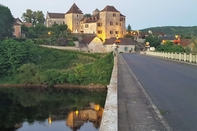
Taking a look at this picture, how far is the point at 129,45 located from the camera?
307 ft

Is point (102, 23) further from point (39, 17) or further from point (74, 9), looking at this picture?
point (39, 17)

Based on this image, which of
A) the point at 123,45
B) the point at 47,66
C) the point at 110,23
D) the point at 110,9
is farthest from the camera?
the point at 110,9

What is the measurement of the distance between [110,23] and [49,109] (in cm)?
7376

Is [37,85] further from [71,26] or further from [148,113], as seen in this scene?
[71,26]

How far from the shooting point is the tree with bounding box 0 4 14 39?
240ft

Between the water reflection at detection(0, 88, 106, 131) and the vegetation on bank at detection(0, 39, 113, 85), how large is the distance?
4.25 metres

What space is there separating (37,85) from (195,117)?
49081mm

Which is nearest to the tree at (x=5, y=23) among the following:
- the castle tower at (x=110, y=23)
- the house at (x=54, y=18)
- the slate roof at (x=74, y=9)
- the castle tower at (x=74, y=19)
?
the castle tower at (x=110, y=23)

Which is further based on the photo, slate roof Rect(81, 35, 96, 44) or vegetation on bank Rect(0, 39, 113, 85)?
slate roof Rect(81, 35, 96, 44)

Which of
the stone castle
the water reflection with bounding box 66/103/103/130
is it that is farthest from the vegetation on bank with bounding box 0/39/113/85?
the stone castle

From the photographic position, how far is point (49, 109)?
3594 cm

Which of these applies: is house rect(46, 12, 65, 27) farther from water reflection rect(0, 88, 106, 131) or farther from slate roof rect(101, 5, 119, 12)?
water reflection rect(0, 88, 106, 131)

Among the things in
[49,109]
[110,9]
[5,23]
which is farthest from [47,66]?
A: [110,9]

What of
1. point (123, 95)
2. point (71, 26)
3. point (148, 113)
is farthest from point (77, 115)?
point (71, 26)
